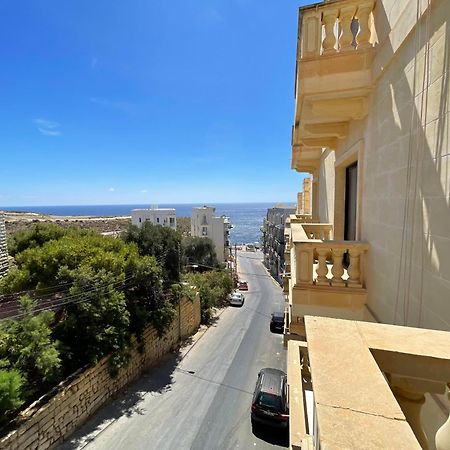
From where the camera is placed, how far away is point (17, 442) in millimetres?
6320

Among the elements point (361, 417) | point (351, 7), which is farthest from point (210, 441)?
point (351, 7)

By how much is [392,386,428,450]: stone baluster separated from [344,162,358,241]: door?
11.9ft

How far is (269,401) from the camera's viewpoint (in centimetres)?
849

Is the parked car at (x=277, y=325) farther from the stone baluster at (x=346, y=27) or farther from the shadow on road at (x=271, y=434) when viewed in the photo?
the stone baluster at (x=346, y=27)

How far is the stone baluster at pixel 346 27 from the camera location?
2.98 metres

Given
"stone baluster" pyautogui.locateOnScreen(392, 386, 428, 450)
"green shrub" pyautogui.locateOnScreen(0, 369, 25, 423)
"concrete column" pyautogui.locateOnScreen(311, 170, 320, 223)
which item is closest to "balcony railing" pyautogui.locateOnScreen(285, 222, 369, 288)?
"stone baluster" pyautogui.locateOnScreen(392, 386, 428, 450)

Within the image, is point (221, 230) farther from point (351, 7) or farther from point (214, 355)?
point (351, 7)

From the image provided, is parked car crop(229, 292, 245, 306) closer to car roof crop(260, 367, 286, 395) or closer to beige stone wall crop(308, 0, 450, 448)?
car roof crop(260, 367, 286, 395)

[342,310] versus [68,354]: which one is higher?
[342,310]

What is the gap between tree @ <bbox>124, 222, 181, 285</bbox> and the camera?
1441cm

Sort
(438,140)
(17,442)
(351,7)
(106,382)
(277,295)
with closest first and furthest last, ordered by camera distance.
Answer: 1. (438,140)
2. (351,7)
3. (17,442)
4. (106,382)
5. (277,295)

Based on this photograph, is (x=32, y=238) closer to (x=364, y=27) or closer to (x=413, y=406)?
(x=364, y=27)

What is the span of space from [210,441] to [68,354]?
4.96 m

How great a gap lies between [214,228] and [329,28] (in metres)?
37.5
